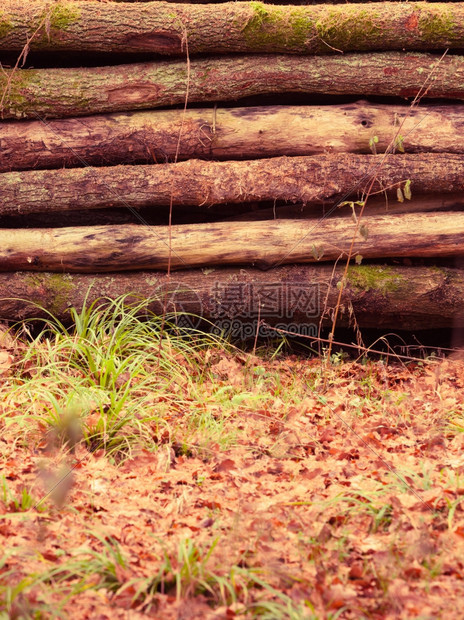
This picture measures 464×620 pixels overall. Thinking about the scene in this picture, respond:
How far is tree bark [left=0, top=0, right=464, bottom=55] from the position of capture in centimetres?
469

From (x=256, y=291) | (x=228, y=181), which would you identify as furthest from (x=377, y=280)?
(x=228, y=181)

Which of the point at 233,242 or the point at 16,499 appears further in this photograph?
the point at 233,242

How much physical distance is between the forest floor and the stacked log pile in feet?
2.49

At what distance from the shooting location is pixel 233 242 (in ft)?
15.8

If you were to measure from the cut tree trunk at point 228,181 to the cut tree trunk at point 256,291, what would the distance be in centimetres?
65

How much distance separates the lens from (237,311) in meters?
4.96

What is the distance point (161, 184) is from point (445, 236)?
2490 mm

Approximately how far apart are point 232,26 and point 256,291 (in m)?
2.26

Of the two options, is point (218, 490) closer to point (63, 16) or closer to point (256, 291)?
point (256, 291)

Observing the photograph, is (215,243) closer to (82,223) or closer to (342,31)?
(82,223)

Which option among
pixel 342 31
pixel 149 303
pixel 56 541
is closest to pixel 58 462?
pixel 56 541

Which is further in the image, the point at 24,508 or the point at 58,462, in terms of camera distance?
the point at 58,462

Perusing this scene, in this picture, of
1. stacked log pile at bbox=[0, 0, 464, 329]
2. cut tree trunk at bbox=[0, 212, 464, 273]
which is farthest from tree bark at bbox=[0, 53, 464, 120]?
cut tree trunk at bbox=[0, 212, 464, 273]

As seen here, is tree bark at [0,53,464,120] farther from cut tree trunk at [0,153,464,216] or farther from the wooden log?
the wooden log
